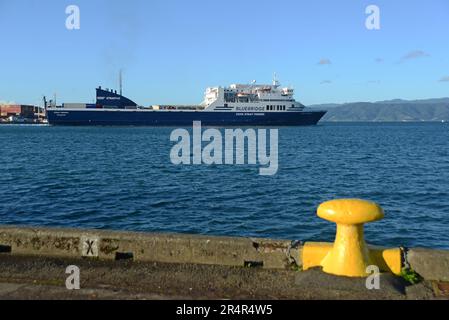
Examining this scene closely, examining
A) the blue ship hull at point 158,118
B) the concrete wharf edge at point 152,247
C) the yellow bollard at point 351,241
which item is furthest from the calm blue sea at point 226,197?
the blue ship hull at point 158,118

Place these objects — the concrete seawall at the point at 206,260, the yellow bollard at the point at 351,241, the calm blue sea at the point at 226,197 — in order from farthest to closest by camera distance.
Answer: the calm blue sea at the point at 226,197, the yellow bollard at the point at 351,241, the concrete seawall at the point at 206,260

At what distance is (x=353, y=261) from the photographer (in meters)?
3.77

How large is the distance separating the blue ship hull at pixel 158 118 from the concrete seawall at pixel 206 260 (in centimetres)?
7501

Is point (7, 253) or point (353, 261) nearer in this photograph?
point (353, 261)

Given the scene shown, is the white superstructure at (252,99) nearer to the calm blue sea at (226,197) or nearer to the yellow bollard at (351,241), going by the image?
the calm blue sea at (226,197)

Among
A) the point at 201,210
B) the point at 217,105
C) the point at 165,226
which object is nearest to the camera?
the point at 165,226

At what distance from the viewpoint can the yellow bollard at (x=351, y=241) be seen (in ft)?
12.2

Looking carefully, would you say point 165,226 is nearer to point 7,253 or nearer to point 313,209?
point 313,209

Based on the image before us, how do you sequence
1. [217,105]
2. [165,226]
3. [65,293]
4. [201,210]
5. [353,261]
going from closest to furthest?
[65,293]
[353,261]
[165,226]
[201,210]
[217,105]

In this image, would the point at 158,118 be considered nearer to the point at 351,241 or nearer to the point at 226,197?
the point at 226,197
